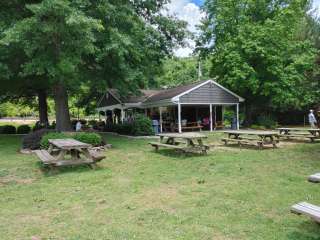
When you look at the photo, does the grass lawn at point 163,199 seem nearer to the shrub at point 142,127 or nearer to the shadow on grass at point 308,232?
the shadow on grass at point 308,232

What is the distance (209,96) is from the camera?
25922mm

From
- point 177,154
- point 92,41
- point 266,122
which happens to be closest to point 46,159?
point 177,154

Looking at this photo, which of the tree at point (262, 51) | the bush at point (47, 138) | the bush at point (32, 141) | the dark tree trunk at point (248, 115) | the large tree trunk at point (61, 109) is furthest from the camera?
the dark tree trunk at point (248, 115)

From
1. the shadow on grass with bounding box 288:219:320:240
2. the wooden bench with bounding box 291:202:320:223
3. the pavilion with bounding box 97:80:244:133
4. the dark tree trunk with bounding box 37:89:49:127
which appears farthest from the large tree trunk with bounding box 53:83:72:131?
the wooden bench with bounding box 291:202:320:223

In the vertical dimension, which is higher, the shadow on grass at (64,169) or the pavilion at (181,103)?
the pavilion at (181,103)

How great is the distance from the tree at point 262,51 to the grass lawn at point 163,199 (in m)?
17.4

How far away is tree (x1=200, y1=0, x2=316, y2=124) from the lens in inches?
1062

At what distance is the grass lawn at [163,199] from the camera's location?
466 centimetres

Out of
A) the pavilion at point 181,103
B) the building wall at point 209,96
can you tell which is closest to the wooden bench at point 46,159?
the pavilion at point 181,103

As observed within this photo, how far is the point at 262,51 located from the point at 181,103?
316 inches

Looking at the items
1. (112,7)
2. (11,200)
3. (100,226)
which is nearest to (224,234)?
(100,226)

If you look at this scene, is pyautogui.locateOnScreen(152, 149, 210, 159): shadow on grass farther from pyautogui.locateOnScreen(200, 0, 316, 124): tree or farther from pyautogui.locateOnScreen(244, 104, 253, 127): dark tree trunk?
pyautogui.locateOnScreen(244, 104, 253, 127): dark tree trunk

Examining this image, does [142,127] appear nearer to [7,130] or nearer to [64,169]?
[64,169]

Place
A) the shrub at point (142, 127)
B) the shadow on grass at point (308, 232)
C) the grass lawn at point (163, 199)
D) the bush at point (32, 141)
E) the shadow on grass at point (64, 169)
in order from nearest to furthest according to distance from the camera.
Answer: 1. the shadow on grass at point (308, 232)
2. the grass lawn at point (163, 199)
3. the shadow on grass at point (64, 169)
4. the bush at point (32, 141)
5. the shrub at point (142, 127)
